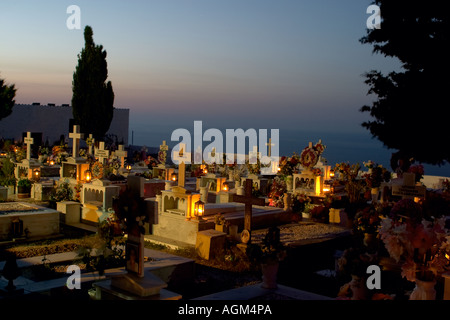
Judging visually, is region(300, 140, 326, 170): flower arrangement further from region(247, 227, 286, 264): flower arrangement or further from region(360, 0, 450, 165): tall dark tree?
region(247, 227, 286, 264): flower arrangement

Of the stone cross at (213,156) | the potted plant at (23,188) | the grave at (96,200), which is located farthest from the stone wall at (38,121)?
the grave at (96,200)

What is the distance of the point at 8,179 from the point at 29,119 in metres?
26.3

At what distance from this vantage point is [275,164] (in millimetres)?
25312

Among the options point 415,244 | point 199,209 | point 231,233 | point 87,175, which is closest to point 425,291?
point 415,244

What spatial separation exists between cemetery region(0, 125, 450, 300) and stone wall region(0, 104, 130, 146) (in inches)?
878

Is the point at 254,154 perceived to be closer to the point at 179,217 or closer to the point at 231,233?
the point at 179,217

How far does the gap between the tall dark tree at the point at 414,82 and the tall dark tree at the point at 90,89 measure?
2299 cm

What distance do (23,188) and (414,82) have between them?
14.9 metres

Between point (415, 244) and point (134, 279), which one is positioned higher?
point (415, 244)

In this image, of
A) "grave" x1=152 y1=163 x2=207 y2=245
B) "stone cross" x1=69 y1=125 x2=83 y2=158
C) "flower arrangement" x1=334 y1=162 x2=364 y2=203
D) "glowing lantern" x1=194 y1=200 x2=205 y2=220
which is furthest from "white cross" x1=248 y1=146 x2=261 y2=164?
"glowing lantern" x1=194 y1=200 x2=205 y2=220

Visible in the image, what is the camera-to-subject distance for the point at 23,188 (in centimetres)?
1844

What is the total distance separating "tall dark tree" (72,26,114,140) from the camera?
39531 millimetres

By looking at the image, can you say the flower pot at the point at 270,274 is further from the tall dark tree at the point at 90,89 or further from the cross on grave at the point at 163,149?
the tall dark tree at the point at 90,89
